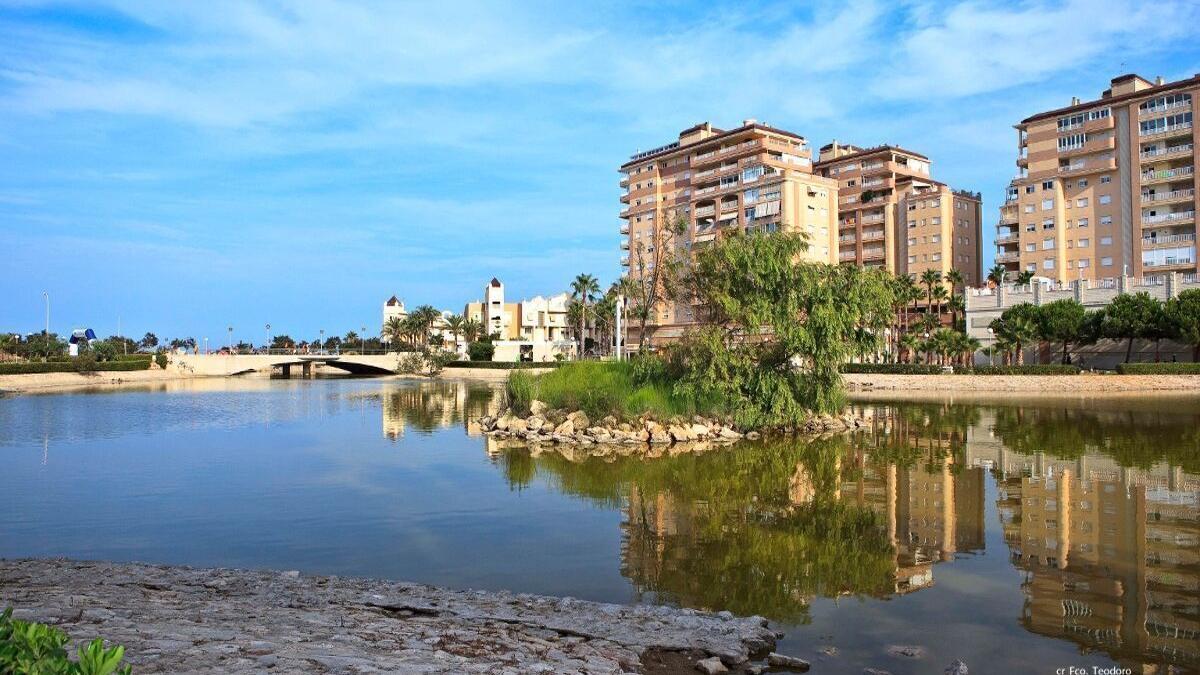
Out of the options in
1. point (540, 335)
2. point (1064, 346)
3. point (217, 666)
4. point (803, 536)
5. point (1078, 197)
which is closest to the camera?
point (217, 666)

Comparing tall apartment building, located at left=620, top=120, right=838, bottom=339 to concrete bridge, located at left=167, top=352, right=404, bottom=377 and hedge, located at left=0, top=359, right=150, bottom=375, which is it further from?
hedge, located at left=0, top=359, right=150, bottom=375

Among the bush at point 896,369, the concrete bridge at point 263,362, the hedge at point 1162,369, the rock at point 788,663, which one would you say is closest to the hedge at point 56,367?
the concrete bridge at point 263,362

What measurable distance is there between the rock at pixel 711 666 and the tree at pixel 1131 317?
7120 cm

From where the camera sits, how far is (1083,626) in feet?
33.8

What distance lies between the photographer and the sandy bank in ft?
197

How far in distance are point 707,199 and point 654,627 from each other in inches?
4153

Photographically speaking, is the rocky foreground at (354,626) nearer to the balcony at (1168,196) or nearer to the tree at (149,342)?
the balcony at (1168,196)

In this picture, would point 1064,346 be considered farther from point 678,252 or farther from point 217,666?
point 217,666

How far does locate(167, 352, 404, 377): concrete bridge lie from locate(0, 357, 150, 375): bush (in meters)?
7.97

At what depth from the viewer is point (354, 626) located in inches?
358

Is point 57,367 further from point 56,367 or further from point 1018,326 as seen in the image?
point 1018,326

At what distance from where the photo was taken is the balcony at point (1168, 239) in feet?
262

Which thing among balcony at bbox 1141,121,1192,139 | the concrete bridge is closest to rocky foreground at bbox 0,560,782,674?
balcony at bbox 1141,121,1192,139

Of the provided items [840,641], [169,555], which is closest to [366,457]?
[169,555]
